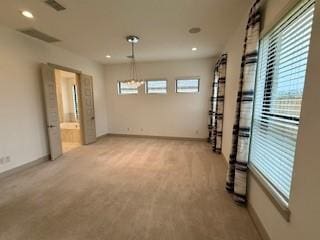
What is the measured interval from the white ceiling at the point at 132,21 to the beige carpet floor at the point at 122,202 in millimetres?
2828

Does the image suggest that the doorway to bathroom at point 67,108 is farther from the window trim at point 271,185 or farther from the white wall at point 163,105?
the window trim at point 271,185

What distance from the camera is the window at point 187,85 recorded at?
5516 millimetres

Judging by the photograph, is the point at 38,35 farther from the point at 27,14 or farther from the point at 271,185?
the point at 271,185

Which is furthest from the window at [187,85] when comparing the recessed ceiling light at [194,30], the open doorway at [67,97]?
the open doorway at [67,97]

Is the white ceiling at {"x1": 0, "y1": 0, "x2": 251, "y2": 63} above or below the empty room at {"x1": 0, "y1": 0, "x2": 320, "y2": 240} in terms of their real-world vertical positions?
above

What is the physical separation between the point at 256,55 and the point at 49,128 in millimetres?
4369

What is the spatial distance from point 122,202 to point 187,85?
14.3 feet

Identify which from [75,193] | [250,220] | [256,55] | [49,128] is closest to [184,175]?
[250,220]

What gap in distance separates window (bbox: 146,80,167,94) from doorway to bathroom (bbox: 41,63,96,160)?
6.55 ft

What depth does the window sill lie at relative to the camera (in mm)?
1290

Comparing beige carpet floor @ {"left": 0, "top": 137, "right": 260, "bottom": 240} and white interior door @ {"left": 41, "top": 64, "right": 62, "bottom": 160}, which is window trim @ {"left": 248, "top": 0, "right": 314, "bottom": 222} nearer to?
beige carpet floor @ {"left": 0, "top": 137, "right": 260, "bottom": 240}

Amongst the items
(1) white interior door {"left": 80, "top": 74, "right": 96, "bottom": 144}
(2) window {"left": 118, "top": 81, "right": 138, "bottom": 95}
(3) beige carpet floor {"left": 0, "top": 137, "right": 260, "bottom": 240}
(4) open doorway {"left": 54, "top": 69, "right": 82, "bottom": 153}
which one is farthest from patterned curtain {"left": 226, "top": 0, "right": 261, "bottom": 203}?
(4) open doorway {"left": 54, "top": 69, "right": 82, "bottom": 153}

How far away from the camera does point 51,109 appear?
3.84 m

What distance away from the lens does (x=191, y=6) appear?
2.37 m
